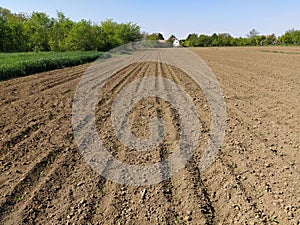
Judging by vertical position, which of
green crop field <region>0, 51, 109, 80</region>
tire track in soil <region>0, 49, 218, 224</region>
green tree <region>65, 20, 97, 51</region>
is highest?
green tree <region>65, 20, 97, 51</region>

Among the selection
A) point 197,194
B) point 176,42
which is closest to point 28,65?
point 197,194

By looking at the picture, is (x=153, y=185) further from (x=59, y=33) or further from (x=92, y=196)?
(x=59, y=33)

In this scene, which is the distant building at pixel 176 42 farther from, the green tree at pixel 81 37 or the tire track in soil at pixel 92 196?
the tire track in soil at pixel 92 196

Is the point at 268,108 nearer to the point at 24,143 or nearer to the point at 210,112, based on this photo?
the point at 210,112

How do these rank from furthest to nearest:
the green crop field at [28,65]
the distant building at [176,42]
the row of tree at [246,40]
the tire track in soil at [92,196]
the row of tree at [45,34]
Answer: the distant building at [176,42] < the row of tree at [246,40] < the row of tree at [45,34] < the green crop field at [28,65] < the tire track in soil at [92,196]

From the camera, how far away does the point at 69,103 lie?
313 inches

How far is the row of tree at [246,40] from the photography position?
75.4 metres

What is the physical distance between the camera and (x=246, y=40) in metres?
91.0

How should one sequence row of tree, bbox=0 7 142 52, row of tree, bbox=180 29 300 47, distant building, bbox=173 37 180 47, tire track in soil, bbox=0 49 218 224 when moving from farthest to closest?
distant building, bbox=173 37 180 47
row of tree, bbox=180 29 300 47
row of tree, bbox=0 7 142 52
tire track in soil, bbox=0 49 218 224

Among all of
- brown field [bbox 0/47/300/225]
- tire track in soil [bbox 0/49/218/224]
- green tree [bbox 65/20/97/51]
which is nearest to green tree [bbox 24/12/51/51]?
green tree [bbox 65/20/97/51]

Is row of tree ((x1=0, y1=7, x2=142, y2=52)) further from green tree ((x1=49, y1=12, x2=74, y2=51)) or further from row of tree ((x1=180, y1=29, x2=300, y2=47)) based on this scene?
row of tree ((x1=180, y1=29, x2=300, y2=47))

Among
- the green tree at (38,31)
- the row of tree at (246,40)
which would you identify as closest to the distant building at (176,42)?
the row of tree at (246,40)

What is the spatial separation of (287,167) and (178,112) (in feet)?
11.3

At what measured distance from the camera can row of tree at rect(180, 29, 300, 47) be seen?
7538cm
